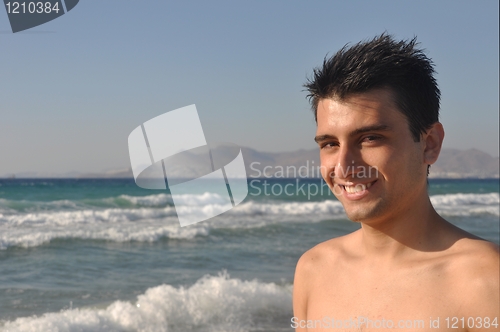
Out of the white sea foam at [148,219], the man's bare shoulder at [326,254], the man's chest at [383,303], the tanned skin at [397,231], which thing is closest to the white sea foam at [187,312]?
the white sea foam at [148,219]

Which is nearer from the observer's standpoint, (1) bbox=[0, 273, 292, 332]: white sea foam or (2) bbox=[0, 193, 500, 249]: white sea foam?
(1) bbox=[0, 273, 292, 332]: white sea foam

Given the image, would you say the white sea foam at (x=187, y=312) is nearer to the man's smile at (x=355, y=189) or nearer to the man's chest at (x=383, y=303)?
the man's chest at (x=383, y=303)

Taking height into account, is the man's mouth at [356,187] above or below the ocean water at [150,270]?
above

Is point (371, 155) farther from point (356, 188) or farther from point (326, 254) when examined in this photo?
point (326, 254)

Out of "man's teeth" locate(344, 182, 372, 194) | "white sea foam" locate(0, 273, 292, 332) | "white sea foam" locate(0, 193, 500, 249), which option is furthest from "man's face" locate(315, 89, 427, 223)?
"white sea foam" locate(0, 193, 500, 249)

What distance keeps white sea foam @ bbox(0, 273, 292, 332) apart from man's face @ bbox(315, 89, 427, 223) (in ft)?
14.3

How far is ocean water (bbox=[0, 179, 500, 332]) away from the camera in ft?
19.9

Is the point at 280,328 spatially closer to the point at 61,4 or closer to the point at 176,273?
the point at 176,273

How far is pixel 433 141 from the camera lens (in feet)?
5.92

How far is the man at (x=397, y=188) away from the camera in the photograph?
66.4 inches

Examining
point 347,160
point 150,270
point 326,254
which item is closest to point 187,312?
point 150,270

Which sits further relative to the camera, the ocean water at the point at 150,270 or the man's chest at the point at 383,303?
the ocean water at the point at 150,270

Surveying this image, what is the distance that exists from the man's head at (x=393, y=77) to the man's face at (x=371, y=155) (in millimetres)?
26

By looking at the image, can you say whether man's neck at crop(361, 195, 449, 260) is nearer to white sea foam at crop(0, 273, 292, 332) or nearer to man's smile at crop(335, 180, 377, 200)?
man's smile at crop(335, 180, 377, 200)
